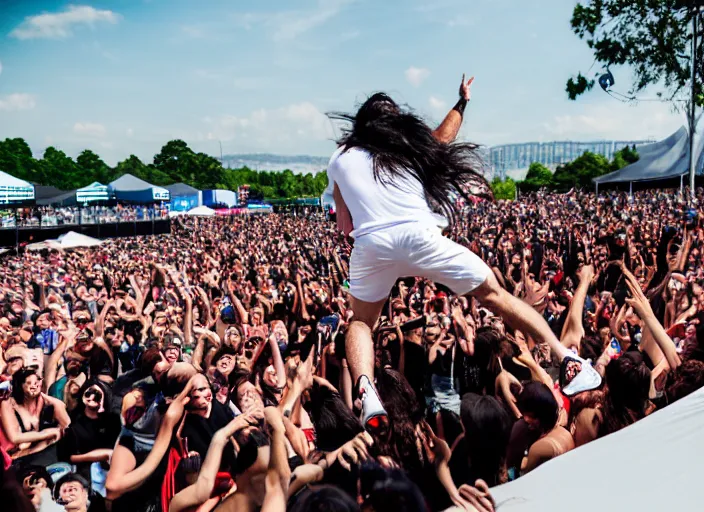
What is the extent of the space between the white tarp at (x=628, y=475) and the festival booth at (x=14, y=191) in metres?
8.89

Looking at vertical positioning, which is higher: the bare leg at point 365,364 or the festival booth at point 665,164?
the festival booth at point 665,164

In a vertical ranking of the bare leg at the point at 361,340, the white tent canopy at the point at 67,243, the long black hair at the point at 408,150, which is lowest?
the white tent canopy at the point at 67,243

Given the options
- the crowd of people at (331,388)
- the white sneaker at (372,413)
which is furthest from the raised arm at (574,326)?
the white sneaker at (372,413)

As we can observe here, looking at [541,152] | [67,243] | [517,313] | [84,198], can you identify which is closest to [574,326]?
[517,313]

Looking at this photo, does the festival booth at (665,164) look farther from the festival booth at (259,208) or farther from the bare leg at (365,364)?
the festival booth at (259,208)

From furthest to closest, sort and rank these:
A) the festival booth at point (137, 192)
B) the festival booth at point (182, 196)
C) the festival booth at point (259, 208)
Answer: the festival booth at point (259, 208), the festival booth at point (137, 192), the festival booth at point (182, 196)

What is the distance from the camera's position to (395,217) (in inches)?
107

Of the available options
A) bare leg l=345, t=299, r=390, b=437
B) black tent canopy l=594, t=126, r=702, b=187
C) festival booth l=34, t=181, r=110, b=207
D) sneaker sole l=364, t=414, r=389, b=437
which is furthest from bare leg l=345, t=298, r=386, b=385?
festival booth l=34, t=181, r=110, b=207

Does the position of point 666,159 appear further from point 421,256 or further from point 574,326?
point 421,256

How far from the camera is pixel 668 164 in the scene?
25.7ft

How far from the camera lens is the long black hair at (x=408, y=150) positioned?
2.83 metres

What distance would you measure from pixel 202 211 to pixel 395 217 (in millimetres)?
9423

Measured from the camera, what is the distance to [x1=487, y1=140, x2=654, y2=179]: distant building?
169 inches

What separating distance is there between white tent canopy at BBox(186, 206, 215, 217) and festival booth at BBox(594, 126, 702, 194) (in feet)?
22.0
